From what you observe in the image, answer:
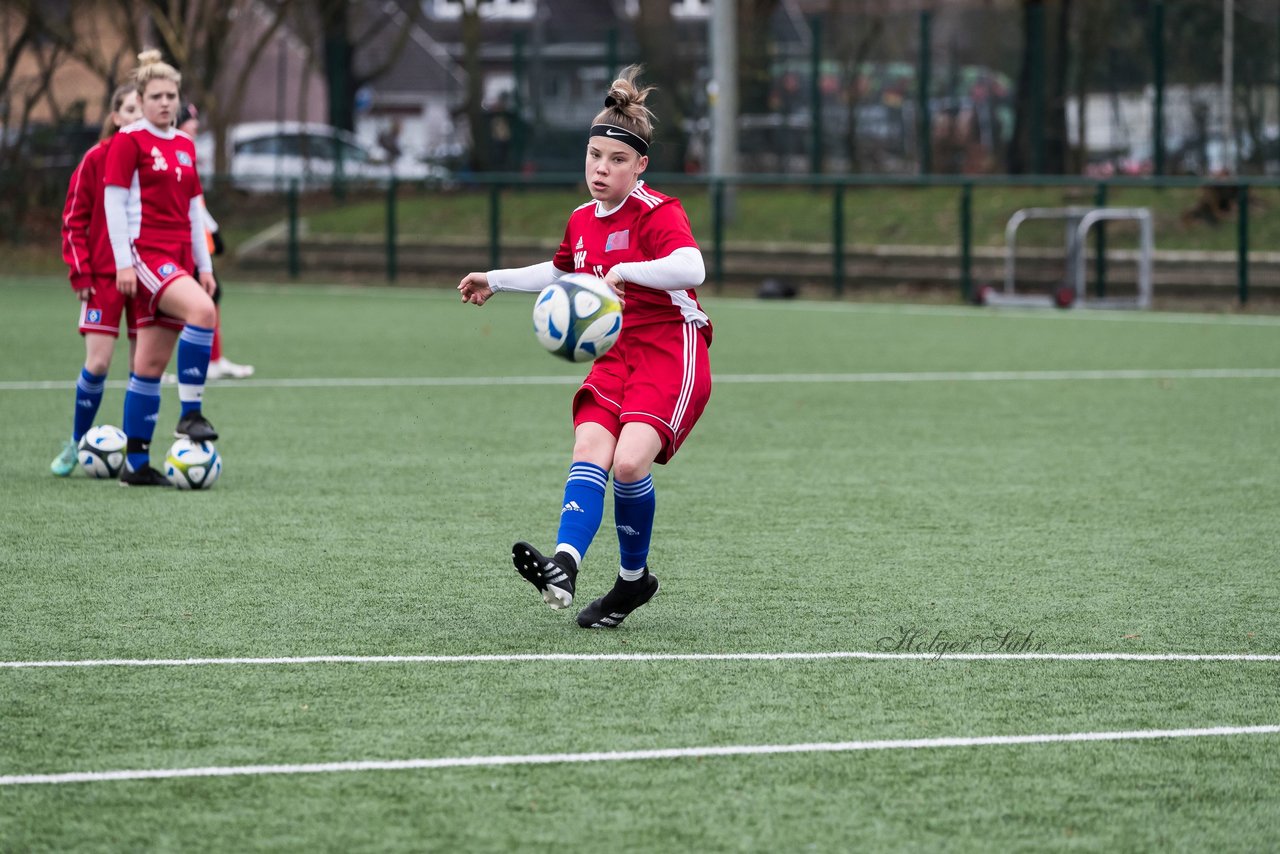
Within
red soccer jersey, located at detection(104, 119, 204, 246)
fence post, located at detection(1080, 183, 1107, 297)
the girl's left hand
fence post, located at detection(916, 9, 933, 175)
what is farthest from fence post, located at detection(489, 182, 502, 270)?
the girl's left hand

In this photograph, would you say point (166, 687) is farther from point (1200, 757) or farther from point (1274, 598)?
point (1274, 598)

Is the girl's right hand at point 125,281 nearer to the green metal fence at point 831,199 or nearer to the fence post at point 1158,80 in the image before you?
the green metal fence at point 831,199

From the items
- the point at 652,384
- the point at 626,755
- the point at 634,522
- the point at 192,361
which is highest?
the point at 652,384

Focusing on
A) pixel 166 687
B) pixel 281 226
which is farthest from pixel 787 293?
pixel 166 687

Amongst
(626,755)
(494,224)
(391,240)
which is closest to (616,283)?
(626,755)

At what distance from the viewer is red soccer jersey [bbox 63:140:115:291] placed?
845cm

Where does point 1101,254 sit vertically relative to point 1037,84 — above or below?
below

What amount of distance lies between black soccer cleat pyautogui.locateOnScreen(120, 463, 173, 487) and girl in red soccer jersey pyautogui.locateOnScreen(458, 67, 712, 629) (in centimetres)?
326

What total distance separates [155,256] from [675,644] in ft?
13.6

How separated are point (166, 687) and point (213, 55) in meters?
28.6

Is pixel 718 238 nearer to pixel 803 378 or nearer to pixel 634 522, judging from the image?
pixel 803 378

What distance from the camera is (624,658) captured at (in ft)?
16.7

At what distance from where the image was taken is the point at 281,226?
87.7 ft

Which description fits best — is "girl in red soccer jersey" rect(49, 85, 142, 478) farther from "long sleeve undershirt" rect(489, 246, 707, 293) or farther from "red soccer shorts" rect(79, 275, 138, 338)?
"long sleeve undershirt" rect(489, 246, 707, 293)
